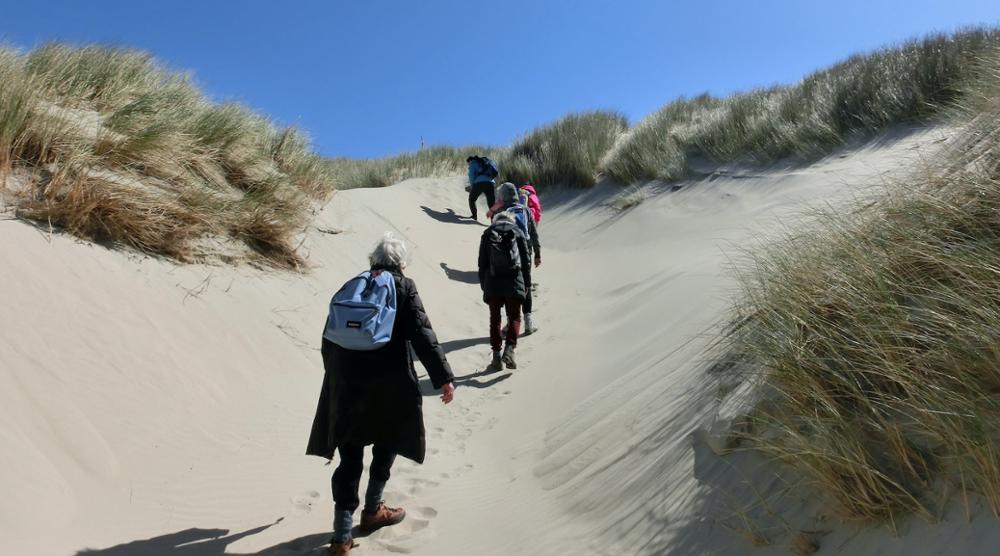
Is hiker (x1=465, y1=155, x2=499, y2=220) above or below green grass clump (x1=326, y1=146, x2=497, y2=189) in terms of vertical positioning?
below

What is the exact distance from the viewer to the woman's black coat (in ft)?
11.8

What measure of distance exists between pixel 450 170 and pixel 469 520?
15.8 meters

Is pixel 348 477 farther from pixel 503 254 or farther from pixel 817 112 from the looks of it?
pixel 817 112

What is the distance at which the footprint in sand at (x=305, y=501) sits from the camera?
4203mm

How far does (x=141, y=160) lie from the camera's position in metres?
7.06

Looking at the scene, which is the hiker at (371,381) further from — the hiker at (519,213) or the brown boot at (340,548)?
the hiker at (519,213)

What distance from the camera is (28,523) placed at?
11.0ft

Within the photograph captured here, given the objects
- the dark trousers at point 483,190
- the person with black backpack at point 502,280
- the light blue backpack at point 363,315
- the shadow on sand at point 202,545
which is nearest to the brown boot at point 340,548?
the shadow on sand at point 202,545

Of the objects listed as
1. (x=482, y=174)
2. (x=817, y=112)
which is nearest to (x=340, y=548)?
(x=482, y=174)

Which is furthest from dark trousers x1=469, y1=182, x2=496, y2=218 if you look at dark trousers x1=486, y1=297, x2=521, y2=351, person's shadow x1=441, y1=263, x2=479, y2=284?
dark trousers x1=486, y1=297, x2=521, y2=351

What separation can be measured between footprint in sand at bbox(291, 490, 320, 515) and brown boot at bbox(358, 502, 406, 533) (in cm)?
48

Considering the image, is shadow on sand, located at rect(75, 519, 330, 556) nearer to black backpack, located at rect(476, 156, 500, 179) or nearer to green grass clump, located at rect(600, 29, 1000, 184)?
green grass clump, located at rect(600, 29, 1000, 184)

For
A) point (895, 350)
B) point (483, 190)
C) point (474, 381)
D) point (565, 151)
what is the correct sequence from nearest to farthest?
point (895, 350), point (474, 381), point (483, 190), point (565, 151)

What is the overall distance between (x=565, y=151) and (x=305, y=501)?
45.3 feet
